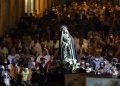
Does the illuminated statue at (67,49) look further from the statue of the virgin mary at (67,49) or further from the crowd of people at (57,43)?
the crowd of people at (57,43)

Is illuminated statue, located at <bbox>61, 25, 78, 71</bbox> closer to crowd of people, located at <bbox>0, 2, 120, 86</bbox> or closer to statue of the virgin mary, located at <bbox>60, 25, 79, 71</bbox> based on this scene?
statue of the virgin mary, located at <bbox>60, 25, 79, 71</bbox>

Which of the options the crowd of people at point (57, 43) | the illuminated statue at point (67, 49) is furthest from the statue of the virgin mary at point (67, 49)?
the crowd of people at point (57, 43)

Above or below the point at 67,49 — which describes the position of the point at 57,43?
above

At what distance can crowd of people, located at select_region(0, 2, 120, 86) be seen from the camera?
23.8 m

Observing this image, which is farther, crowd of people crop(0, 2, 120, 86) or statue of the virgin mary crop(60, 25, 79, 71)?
statue of the virgin mary crop(60, 25, 79, 71)

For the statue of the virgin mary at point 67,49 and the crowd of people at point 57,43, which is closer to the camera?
the crowd of people at point 57,43

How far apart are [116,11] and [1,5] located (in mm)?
7148

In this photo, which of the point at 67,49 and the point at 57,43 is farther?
the point at 57,43

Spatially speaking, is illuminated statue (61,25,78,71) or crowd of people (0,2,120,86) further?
illuminated statue (61,25,78,71)

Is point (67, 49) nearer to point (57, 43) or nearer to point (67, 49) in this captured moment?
point (67, 49)

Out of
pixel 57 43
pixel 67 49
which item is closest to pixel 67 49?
pixel 67 49

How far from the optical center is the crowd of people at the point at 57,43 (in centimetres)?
2377

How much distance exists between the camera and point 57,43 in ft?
92.2

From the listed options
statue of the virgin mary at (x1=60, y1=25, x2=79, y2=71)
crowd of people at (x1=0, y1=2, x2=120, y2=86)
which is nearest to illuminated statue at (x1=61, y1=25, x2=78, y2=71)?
statue of the virgin mary at (x1=60, y1=25, x2=79, y2=71)
